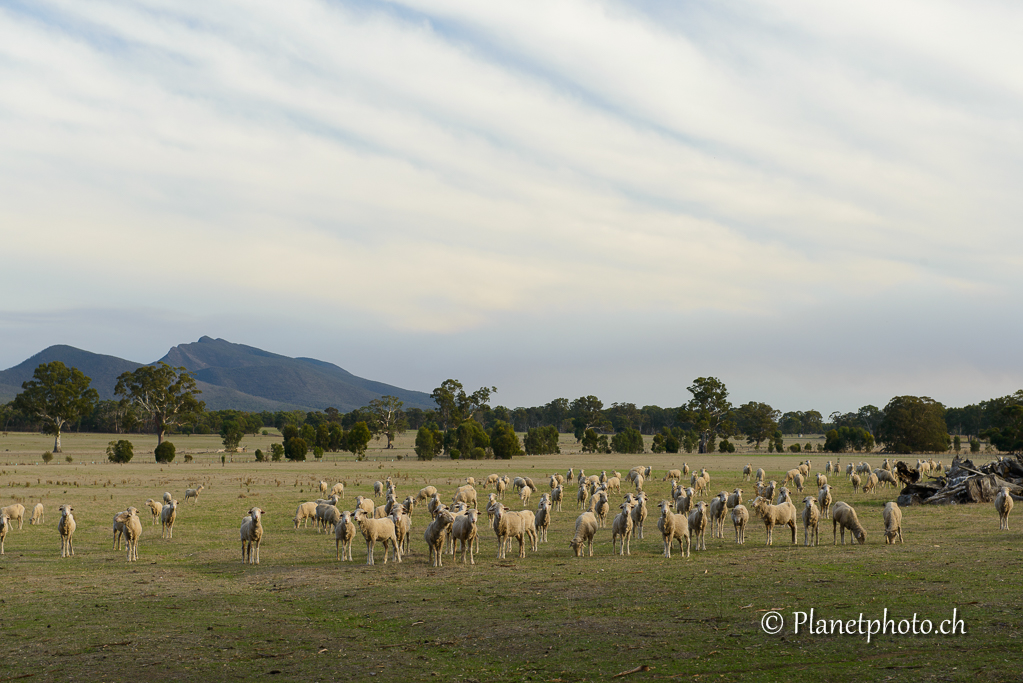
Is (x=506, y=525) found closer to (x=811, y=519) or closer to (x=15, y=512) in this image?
(x=811, y=519)

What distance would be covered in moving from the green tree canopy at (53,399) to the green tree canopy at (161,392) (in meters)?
6.20

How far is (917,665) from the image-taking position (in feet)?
33.6

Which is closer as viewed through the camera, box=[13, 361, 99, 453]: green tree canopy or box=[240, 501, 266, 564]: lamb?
box=[240, 501, 266, 564]: lamb

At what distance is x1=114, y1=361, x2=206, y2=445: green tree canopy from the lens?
119562 millimetres

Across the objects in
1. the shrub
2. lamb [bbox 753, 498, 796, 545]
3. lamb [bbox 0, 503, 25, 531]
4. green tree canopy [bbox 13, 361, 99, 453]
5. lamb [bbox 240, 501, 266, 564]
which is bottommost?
the shrub

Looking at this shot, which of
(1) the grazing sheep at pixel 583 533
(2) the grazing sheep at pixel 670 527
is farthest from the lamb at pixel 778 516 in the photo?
(1) the grazing sheep at pixel 583 533

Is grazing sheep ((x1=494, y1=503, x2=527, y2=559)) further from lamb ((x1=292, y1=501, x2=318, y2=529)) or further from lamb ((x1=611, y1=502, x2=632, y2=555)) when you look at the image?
lamb ((x1=292, y1=501, x2=318, y2=529))

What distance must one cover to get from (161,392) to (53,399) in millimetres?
15778

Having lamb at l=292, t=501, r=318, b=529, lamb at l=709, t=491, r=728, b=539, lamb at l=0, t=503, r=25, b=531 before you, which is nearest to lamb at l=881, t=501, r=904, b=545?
lamb at l=709, t=491, r=728, b=539

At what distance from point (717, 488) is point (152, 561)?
37.2 m

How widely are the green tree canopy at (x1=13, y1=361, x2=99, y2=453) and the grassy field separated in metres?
104

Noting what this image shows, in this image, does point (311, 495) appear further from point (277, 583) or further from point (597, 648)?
point (597, 648)

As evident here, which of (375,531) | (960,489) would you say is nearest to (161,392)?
(375,531)

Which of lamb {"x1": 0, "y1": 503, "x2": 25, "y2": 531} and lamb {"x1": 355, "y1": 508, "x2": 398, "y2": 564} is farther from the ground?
lamb {"x1": 355, "y1": 508, "x2": 398, "y2": 564}
